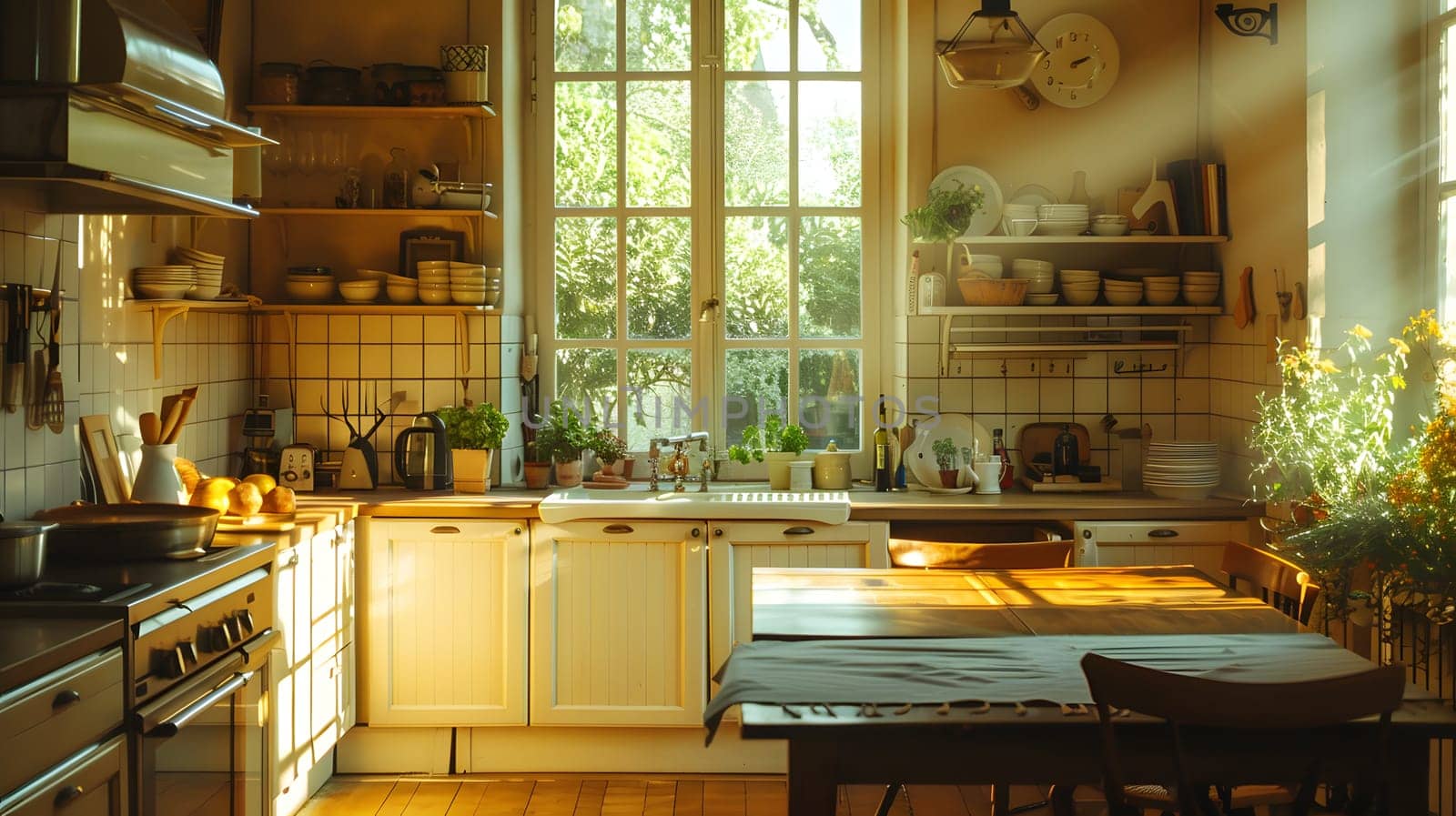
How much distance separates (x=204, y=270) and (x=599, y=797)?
2.08 metres

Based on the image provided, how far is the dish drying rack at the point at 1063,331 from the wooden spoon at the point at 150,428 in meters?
2.52

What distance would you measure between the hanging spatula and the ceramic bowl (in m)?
1.20

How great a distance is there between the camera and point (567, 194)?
5078mm

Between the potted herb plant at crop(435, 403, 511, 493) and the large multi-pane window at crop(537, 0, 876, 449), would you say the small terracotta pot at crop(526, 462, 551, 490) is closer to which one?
the potted herb plant at crop(435, 403, 511, 493)

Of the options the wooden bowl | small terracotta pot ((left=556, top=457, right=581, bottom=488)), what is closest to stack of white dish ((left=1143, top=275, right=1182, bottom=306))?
the wooden bowl

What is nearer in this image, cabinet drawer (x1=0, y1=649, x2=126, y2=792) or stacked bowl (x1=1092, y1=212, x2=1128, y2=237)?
cabinet drawer (x1=0, y1=649, x2=126, y2=792)

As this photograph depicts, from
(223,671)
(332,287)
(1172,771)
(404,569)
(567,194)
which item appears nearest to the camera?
(1172,771)

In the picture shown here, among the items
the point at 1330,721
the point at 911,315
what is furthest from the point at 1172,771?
the point at 911,315

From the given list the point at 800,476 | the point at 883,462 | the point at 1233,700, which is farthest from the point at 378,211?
the point at 1233,700

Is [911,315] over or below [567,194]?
below

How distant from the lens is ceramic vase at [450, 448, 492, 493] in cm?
460

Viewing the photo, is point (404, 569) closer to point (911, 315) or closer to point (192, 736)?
point (192, 736)

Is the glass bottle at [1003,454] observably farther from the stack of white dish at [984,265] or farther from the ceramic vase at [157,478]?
the ceramic vase at [157,478]

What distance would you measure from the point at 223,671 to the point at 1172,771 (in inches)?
82.4
